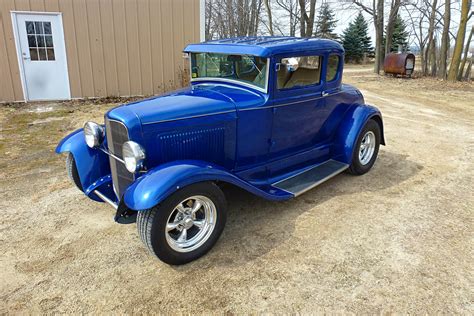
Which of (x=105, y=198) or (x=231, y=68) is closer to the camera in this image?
(x=105, y=198)

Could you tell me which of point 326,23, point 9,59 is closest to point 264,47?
point 9,59

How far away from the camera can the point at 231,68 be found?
12.4 ft

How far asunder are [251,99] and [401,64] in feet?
48.2

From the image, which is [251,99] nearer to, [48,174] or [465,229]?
[465,229]

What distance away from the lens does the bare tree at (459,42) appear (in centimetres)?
1321

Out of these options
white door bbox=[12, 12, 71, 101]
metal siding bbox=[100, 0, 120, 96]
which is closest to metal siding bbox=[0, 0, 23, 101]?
white door bbox=[12, 12, 71, 101]

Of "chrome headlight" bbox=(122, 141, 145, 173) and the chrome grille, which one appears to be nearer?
"chrome headlight" bbox=(122, 141, 145, 173)

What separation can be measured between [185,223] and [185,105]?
103 cm

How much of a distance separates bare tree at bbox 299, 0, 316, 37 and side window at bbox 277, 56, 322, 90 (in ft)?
50.5

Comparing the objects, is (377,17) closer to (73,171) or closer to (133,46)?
(133,46)

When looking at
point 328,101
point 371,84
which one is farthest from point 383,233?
point 371,84

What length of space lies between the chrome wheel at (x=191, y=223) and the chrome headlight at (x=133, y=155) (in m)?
0.47

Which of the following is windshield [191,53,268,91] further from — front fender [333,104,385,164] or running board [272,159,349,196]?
front fender [333,104,385,164]

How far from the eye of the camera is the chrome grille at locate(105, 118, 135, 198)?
3027mm
